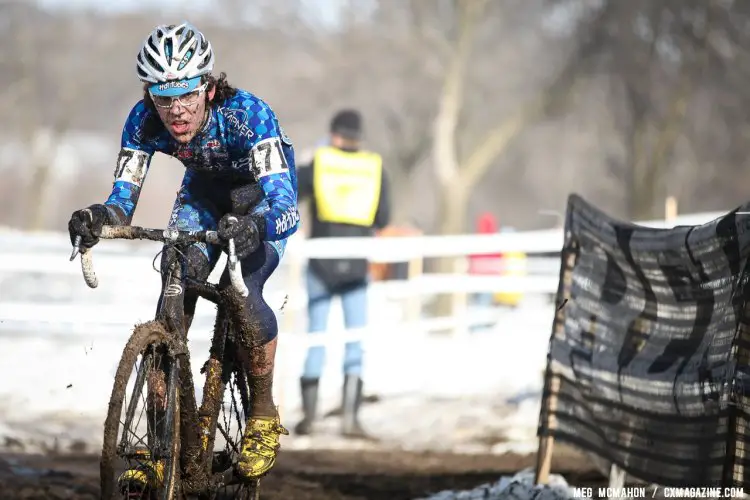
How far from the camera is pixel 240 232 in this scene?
542 cm

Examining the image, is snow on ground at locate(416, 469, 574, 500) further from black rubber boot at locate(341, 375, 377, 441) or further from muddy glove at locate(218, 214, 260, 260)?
black rubber boot at locate(341, 375, 377, 441)

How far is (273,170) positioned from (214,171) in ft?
1.69

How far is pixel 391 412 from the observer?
41.3ft

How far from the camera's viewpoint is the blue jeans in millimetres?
11516

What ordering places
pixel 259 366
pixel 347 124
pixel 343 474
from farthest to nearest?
pixel 347 124
pixel 343 474
pixel 259 366

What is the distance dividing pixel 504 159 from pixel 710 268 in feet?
151

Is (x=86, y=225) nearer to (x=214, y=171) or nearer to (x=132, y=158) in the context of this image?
(x=132, y=158)

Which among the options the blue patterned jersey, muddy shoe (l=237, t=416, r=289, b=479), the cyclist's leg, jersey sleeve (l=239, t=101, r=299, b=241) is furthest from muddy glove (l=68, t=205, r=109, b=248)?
muddy shoe (l=237, t=416, r=289, b=479)

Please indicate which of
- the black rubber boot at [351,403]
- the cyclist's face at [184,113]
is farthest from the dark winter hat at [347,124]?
the cyclist's face at [184,113]

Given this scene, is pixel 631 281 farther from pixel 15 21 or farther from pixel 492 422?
pixel 15 21

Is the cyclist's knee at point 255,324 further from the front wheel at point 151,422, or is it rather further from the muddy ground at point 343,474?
the muddy ground at point 343,474

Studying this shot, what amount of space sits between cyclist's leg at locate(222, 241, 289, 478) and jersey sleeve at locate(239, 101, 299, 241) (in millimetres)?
280

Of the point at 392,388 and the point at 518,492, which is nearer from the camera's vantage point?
the point at 518,492

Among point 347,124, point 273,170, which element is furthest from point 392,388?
point 273,170
